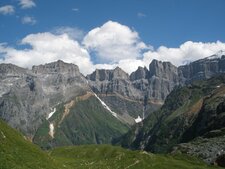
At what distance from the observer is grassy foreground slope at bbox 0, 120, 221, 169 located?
63.7 meters

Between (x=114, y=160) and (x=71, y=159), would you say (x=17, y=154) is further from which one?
(x=71, y=159)

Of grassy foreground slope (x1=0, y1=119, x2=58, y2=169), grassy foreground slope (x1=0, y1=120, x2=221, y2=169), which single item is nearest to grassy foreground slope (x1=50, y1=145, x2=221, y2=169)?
grassy foreground slope (x1=0, y1=120, x2=221, y2=169)

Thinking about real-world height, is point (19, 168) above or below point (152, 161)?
above

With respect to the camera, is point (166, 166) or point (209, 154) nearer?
point (166, 166)

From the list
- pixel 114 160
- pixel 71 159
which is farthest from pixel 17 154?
pixel 71 159

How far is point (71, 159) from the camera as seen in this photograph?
129m

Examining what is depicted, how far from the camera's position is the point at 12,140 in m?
72.4

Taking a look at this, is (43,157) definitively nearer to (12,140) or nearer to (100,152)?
(12,140)

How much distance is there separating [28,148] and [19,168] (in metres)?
17.6

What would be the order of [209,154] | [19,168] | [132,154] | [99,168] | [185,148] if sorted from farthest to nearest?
[185,148] < [209,154] < [132,154] < [99,168] < [19,168]

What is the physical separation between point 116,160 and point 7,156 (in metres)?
60.2

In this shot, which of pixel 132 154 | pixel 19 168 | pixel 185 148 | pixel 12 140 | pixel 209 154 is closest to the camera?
pixel 19 168

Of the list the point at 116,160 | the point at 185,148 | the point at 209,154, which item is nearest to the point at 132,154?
the point at 116,160

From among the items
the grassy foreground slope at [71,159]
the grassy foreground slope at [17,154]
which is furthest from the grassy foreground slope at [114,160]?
the grassy foreground slope at [17,154]
